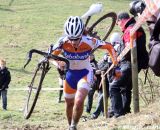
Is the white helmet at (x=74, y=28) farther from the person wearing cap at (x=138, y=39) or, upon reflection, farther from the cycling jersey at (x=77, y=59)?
the person wearing cap at (x=138, y=39)

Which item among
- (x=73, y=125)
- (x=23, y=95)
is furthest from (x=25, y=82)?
(x=73, y=125)


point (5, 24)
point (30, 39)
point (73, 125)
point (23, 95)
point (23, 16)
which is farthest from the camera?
point (23, 16)

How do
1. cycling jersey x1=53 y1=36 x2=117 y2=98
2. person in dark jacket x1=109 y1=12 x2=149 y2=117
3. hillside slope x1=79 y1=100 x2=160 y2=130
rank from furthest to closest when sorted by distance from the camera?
person in dark jacket x1=109 y1=12 x2=149 y2=117 → cycling jersey x1=53 y1=36 x2=117 y2=98 → hillside slope x1=79 y1=100 x2=160 y2=130

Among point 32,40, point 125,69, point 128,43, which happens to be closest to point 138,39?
point 128,43

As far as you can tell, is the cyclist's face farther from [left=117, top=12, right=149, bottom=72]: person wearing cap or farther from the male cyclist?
[left=117, top=12, right=149, bottom=72]: person wearing cap

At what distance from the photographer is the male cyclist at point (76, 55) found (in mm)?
7941

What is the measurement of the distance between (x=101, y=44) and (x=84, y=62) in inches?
17.2

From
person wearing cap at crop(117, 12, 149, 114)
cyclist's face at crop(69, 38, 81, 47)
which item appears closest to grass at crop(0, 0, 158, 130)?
person wearing cap at crop(117, 12, 149, 114)

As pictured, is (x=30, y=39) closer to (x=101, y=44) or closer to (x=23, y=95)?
(x=23, y=95)

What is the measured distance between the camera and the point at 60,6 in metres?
41.2

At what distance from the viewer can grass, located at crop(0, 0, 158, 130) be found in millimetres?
13086

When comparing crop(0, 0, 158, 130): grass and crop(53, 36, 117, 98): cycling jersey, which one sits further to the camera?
crop(0, 0, 158, 130): grass

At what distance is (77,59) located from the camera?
8234 millimetres

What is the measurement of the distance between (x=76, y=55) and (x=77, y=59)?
0.07m
